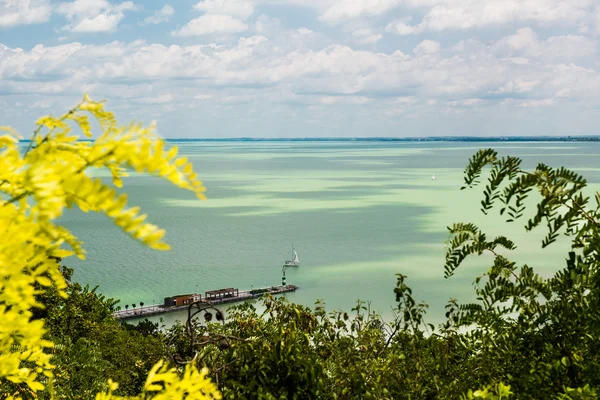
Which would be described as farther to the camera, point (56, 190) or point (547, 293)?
point (547, 293)

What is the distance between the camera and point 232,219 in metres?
62.7

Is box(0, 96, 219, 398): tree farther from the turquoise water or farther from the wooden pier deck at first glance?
the wooden pier deck

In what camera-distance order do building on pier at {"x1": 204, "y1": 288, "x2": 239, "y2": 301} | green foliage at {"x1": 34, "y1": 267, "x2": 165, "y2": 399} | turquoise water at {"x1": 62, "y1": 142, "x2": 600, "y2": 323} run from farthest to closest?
turquoise water at {"x1": 62, "y1": 142, "x2": 600, "y2": 323} < building on pier at {"x1": 204, "y1": 288, "x2": 239, "y2": 301} < green foliage at {"x1": 34, "y1": 267, "x2": 165, "y2": 399}

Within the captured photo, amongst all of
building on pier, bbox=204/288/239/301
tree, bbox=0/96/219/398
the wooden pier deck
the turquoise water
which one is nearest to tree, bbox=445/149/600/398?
tree, bbox=0/96/219/398

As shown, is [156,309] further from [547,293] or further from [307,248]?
[547,293]

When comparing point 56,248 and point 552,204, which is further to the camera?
point 552,204

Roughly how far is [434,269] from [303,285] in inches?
370

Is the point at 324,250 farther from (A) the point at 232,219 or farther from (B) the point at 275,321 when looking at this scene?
(B) the point at 275,321

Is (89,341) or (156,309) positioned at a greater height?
(89,341)

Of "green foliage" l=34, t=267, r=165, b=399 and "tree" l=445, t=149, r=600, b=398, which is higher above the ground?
"tree" l=445, t=149, r=600, b=398

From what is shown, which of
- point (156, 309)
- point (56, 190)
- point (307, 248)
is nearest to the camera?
point (56, 190)

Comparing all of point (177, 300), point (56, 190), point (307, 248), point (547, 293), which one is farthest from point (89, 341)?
point (307, 248)

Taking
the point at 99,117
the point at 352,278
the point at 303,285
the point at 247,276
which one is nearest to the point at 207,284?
the point at 247,276

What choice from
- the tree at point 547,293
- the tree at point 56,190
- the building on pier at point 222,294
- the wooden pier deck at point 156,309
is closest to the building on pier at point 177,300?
the wooden pier deck at point 156,309
